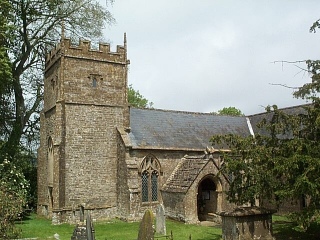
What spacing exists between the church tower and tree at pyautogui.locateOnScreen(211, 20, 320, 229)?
10307 millimetres

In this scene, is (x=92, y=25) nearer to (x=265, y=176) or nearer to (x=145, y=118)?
(x=145, y=118)

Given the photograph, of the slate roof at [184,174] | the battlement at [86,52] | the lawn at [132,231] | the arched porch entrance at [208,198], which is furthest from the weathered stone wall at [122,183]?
the battlement at [86,52]

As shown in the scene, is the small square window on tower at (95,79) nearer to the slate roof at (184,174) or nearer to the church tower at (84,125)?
the church tower at (84,125)

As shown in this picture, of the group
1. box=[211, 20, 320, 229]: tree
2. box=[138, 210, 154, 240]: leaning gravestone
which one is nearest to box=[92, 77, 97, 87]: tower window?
box=[211, 20, 320, 229]: tree

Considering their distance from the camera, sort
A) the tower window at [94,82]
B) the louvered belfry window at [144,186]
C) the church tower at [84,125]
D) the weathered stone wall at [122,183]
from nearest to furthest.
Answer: the church tower at [84,125] < the weathered stone wall at [122,183] < the louvered belfry window at [144,186] < the tower window at [94,82]

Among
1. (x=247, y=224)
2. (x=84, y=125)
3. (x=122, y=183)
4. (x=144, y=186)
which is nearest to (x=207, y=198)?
(x=144, y=186)

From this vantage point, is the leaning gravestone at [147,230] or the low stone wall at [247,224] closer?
the leaning gravestone at [147,230]

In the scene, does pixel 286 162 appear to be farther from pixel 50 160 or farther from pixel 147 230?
pixel 50 160

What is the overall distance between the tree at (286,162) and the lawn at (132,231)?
3594 mm

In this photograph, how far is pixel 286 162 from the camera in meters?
14.0

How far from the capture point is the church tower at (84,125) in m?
23.2

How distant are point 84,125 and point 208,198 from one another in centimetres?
969

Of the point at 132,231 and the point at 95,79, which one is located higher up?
the point at 95,79

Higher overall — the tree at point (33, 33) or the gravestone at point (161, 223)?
the tree at point (33, 33)
